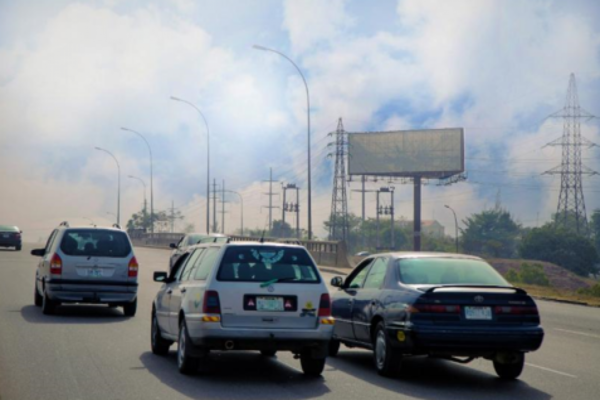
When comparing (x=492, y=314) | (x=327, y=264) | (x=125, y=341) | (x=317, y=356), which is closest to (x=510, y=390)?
(x=492, y=314)

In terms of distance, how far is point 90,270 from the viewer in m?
20.4

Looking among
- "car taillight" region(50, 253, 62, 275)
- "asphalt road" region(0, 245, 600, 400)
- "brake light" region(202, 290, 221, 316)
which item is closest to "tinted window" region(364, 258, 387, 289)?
"asphalt road" region(0, 245, 600, 400)

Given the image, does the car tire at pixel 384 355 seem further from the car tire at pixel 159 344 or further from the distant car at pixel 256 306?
the car tire at pixel 159 344

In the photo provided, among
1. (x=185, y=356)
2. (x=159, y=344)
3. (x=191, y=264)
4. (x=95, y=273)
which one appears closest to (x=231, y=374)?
(x=185, y=356)

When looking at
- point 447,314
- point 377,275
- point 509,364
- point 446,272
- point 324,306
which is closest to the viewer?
point 447,314

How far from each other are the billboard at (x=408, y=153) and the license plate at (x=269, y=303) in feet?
294

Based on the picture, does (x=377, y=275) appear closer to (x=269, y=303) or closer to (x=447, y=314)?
(x=447, y=314)

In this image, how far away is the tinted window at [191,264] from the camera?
13.3 meters

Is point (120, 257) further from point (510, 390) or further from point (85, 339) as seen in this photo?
point (510, 390)

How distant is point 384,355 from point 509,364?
1.58 metres

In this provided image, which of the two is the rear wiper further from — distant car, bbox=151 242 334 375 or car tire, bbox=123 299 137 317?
car tire, bbox=123 299 137 317

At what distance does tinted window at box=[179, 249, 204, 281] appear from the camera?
13.3 metres

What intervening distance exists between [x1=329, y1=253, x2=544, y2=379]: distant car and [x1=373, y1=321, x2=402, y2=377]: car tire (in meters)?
0.01

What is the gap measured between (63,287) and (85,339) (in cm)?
451
